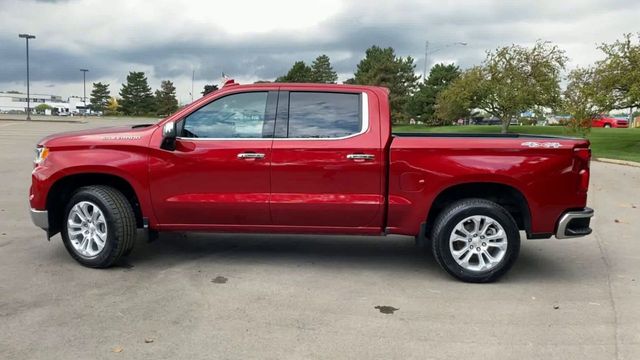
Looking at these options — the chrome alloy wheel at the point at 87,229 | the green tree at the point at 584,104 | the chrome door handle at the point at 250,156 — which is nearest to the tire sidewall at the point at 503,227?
the chrome door handle at the point at 250,156

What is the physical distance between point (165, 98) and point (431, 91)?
6151cm

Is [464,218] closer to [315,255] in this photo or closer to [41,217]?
[315,255]

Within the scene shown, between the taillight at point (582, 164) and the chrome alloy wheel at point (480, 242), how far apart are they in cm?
85

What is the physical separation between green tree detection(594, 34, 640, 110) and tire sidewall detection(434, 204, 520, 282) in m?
19.5

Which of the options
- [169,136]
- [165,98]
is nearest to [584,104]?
[169,136]

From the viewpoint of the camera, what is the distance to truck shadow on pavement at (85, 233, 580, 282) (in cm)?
576

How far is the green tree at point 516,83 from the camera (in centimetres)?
3472

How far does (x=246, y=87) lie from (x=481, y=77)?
3292cm

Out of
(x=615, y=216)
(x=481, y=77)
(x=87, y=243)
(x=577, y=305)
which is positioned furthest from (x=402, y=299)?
(x=481, y=77)

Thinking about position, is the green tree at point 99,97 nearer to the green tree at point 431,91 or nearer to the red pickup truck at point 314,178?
the green tree at point 431,91

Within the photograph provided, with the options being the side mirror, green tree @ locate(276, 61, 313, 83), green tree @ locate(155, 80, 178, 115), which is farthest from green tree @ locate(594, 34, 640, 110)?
green tree @ locate(155, 80, 178, 115)

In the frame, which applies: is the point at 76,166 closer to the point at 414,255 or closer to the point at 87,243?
the point at 87,243

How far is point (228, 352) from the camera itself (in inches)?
147

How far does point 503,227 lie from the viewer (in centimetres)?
523
